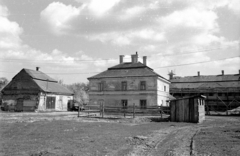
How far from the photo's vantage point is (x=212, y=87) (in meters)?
54.8

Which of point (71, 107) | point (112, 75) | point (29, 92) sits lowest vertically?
point (71, 107)

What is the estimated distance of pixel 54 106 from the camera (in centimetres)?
3925

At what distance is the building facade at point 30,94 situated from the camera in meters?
36.6

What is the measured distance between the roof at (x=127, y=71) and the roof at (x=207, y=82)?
2523cm

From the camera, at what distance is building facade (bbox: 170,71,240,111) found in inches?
1885

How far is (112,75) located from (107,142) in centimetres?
2772

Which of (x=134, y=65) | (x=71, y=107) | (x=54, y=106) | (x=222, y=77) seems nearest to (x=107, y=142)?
(x=134, y=65)

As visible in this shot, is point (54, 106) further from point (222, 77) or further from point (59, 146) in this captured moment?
point (222, 77)

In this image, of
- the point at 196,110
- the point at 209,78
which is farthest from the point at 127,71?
the point at 209,78

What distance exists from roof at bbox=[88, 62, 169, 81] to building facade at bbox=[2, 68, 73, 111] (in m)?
8.35

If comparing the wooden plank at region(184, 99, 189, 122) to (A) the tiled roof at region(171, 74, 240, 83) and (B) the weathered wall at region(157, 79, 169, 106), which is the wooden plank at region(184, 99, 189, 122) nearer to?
(B) the weathered wall at region(157, 79, 169, 106)

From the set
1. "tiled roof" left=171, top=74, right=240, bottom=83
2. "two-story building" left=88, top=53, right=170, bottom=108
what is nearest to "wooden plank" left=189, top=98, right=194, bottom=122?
"two-story building" left=88, top=53, right=170, bottom=108

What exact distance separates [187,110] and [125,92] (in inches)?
632

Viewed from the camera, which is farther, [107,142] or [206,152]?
[107,142]
